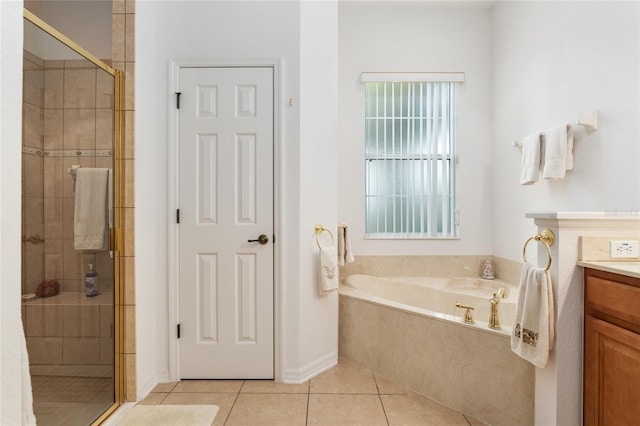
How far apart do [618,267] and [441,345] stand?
108cm

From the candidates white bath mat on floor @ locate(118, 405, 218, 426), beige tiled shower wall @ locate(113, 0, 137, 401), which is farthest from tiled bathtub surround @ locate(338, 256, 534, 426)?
beige tiled shower wall @ locate(113, 0, 137, 401)

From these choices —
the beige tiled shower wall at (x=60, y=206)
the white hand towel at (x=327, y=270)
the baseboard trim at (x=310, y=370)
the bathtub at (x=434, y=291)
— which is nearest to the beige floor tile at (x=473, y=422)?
the bathtub at (x=434, y=291)

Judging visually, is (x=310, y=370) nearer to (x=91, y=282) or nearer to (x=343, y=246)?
(x=343, y=246)

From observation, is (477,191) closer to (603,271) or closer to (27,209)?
(603,271)

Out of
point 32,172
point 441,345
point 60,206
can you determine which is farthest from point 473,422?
point 32,172

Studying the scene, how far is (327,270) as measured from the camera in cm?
251

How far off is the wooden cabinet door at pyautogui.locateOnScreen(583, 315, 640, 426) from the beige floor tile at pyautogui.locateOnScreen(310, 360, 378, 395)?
119 centimetres

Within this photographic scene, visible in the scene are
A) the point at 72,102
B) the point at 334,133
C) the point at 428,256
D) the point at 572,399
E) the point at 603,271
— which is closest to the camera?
the point at 603,271

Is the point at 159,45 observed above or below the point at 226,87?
above

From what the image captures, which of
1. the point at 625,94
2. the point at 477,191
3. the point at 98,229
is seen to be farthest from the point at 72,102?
the point at 477,191

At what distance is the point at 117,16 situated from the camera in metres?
2.17

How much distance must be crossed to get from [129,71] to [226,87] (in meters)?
0.58

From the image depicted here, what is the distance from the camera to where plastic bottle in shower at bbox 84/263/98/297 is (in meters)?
1.87

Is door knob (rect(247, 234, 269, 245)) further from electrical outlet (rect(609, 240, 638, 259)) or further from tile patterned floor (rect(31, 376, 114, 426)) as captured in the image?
electrical outlet (rect(609, 240, 638, 259))
